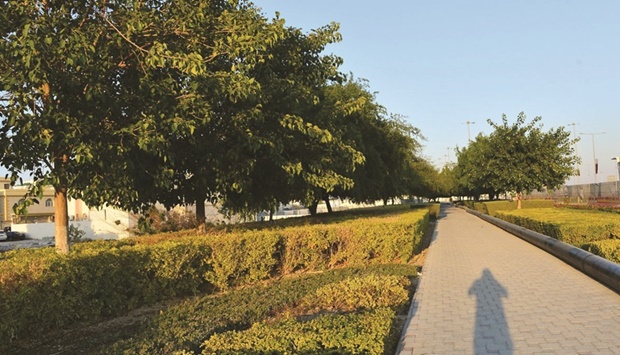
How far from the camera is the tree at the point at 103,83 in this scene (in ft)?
19.6

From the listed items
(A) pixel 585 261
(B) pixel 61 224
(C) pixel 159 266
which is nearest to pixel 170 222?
A: (B) pixel 61 224

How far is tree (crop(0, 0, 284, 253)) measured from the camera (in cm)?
598

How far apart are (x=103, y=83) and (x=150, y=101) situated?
2.26ft

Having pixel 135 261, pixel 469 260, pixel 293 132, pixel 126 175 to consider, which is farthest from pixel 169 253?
pixel 469 260

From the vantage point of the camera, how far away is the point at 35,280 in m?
5.56

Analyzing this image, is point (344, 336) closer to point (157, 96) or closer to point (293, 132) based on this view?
point (157, 96)

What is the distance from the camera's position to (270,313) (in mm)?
6516

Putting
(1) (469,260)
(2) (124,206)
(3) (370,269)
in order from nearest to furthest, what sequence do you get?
(2) (124,206)
(3) (370,269)
(1) (469,260)

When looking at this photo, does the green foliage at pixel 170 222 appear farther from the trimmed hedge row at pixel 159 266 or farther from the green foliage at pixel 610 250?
the green foliage at pixel 610 250

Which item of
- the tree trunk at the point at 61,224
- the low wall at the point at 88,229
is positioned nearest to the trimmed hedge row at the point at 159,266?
the tree trunk at the point at 61,224

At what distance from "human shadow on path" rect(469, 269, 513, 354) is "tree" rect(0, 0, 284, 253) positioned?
173 inches

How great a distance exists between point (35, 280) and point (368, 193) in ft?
56.4

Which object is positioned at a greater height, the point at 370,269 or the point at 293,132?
the point at 293,132

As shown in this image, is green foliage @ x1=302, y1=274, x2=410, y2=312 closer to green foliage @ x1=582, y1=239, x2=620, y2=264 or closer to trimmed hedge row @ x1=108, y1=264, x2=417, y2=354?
trimmed hedge row @ x1=108, y1=264, x2=417, y2=354
